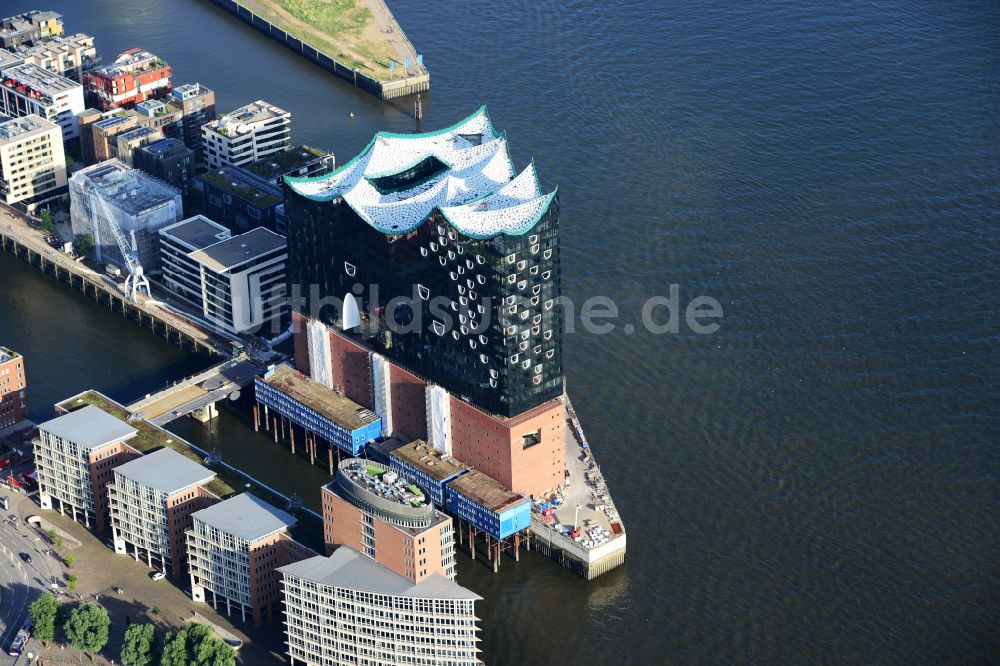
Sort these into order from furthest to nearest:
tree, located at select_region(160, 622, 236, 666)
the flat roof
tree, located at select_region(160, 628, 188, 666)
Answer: the flat roof → tree, located at select_region(160, 628, 188, 666) → tree, located at select_region(160, 622, 236, 666)

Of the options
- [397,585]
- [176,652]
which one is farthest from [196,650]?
[397,585]

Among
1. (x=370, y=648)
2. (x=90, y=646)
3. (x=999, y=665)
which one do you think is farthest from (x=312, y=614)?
(x=999, y=665)

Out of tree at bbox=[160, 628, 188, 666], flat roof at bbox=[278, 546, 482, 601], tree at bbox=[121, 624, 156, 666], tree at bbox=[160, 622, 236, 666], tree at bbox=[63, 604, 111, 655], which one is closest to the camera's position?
tree at bbox=[160, 622, 236, 666]

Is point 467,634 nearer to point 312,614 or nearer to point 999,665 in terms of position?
point 312,614

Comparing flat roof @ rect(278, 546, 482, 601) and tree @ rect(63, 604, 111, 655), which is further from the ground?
flat roof @ rect(278, 546, 482, 601)

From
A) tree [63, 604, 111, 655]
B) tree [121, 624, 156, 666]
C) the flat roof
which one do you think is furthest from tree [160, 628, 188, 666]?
the flat roof

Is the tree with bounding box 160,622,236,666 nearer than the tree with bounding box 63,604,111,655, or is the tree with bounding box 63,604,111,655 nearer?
the tree with bounding box 160,622,236,666

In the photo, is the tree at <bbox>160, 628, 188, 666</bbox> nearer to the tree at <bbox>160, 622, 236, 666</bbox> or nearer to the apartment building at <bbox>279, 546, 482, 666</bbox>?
Result: the tree at <bbox>160, 622, 236, 666</bbox>
